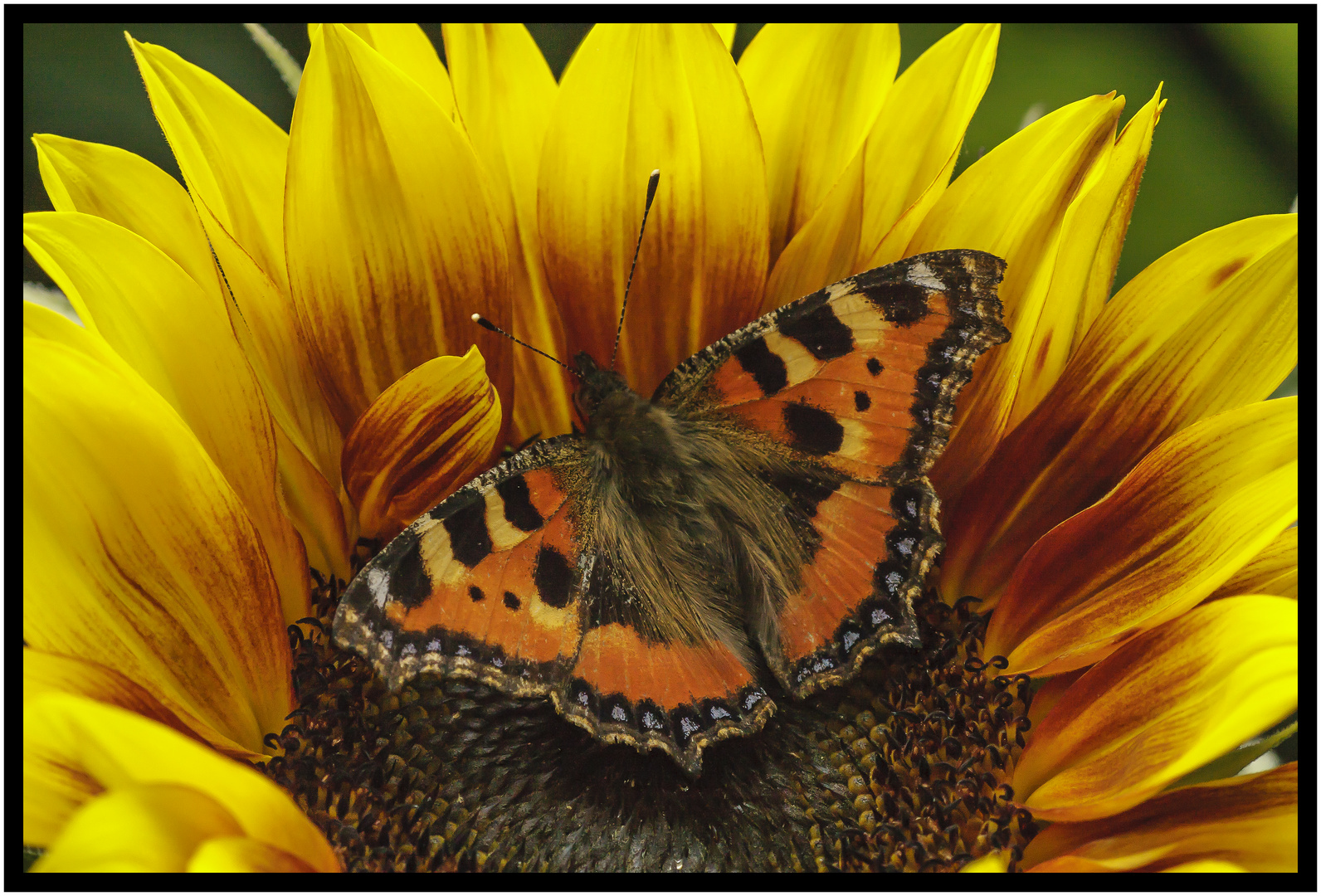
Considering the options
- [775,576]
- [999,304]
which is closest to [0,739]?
[775,576]

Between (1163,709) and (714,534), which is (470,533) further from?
(1163,709)

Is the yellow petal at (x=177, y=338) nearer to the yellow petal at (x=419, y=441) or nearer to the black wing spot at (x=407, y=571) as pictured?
the yellow petal at (x=419, y=441)

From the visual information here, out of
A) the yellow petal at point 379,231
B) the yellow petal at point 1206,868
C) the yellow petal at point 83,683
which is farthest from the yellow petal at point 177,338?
the yellow petal at point 1206,868

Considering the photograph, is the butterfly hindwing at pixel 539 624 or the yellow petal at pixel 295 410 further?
the yellow petal at pixel 295 410

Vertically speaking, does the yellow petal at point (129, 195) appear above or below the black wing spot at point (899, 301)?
above

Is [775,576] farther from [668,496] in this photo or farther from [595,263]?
[595,263]

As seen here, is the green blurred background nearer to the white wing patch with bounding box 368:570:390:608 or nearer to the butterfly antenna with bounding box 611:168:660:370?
the butterfly antenna with bounding box 611:168:660:370

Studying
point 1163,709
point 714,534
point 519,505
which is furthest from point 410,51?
point 1163,709
